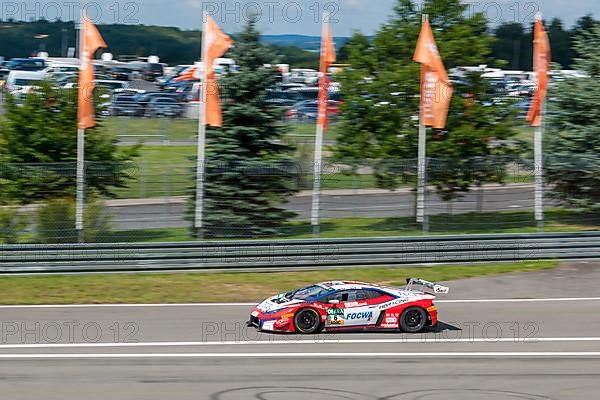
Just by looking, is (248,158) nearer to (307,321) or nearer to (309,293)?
(309,293)

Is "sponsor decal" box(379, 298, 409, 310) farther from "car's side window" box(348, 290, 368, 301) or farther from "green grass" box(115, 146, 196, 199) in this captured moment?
"green grass" box(115, 146, 196, 199)

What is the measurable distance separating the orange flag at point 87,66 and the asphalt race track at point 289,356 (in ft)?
18.9

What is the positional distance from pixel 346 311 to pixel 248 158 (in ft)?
30.0

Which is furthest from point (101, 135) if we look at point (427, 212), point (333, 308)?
point (333, 308)

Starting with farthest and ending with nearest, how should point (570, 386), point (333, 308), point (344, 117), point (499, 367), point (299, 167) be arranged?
point (344, 117) → point (299, 167) → point (333, 308) → point (499, 367) → point (570, 386)

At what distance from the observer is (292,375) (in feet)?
40.6

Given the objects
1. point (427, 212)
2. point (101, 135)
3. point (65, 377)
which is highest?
point (101, 135)

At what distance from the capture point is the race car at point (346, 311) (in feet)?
49.2

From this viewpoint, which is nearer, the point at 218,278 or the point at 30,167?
the point at 218,278

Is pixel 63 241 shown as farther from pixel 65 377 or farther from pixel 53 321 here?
pixel 65 377

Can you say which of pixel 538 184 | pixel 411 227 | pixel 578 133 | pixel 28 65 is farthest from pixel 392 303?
pixel 28 65

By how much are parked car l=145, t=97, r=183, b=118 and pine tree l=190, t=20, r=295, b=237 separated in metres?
19.2

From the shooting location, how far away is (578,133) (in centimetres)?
2577

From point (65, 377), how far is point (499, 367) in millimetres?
5969
